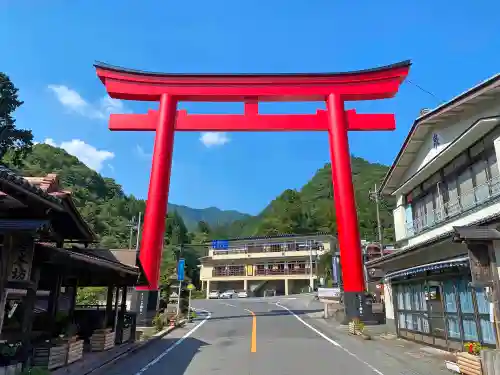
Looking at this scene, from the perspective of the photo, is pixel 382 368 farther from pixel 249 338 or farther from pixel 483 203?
pixel 249 338

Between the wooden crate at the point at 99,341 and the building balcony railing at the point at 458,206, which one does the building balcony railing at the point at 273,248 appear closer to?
the building balcony railing at the point at 458,206

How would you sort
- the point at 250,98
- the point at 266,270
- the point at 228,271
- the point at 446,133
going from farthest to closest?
the point at 228,271, the point at 266,270, the point at 250,98, the point at 446,133

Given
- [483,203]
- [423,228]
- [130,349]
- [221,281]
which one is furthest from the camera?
[221,281]

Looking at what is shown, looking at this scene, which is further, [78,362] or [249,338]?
[249,338]

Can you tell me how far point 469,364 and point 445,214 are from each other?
601 cm

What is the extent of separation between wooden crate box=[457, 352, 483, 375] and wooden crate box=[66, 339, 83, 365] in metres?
9.58

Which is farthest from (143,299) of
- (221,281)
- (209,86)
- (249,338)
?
(221,281)

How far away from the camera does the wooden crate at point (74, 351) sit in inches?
396

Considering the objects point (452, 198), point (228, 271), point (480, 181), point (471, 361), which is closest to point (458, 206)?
point (452, 198)

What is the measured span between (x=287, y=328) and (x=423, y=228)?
905 centimetres

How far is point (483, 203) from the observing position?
10.9 meters

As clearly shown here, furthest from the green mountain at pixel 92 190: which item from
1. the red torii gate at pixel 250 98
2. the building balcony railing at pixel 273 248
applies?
the red torii gate at pixel 250 98

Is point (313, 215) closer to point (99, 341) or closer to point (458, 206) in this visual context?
point (458, 206)

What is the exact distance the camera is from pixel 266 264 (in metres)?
64.4
